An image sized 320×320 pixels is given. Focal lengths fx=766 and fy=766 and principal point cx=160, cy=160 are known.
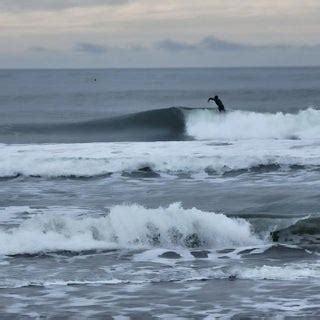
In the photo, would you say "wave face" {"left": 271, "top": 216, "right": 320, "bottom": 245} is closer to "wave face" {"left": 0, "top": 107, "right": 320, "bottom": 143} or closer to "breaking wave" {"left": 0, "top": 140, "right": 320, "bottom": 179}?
"breaking wave" {"left": 0, "top": 140, "right": 320, "bottom": 179}

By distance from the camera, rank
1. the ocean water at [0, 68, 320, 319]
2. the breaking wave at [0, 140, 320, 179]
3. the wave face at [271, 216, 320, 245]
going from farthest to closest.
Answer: the breaking wave at [0, 140, 320, 179] < the wave face at [271, 216, 320, 245] < the ocean water at [0, 68, 320, 319]

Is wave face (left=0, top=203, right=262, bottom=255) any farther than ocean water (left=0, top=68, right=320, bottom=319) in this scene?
Yes

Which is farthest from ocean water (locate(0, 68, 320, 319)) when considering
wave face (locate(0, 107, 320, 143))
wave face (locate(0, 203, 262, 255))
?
wave face (locate(0, 107, 320, 143))

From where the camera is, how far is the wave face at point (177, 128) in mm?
33156

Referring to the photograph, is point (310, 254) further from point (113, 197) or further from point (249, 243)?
point (113, 197)

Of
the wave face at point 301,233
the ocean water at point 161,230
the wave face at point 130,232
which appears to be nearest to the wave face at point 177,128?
the ocean water at point 161,230

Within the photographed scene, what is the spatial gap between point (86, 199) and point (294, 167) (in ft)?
22.3

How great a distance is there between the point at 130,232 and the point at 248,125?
Answer: 73.7 ft

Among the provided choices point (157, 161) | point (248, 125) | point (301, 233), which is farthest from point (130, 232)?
point (248, 125)

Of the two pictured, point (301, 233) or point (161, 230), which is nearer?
point (161, 230)

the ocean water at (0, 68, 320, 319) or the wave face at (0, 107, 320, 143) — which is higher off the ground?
the wave face at (0, 107, 320, 143)

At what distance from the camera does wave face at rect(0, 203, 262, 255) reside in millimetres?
12234

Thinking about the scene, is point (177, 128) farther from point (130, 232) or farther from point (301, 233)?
point (130, 232)

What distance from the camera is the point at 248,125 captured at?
3462 centimetres
